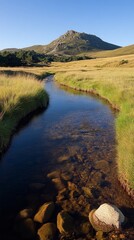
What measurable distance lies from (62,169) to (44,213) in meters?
3.27

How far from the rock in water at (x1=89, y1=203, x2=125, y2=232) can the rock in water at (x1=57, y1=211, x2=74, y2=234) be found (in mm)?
608

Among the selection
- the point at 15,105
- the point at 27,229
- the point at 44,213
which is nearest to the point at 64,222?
the point at 44,213

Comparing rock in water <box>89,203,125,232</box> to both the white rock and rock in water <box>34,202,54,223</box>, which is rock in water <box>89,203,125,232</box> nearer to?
the white rock

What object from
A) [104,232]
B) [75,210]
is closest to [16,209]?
[75,210]

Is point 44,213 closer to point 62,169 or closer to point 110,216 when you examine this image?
point 110,216

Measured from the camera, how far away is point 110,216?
7375 millimetres

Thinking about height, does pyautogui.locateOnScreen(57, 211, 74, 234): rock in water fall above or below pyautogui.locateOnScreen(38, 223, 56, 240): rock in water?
above

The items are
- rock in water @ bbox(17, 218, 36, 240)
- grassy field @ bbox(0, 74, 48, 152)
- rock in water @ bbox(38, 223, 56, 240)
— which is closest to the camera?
rock in water @ bbox(38, 223, 56, 240)

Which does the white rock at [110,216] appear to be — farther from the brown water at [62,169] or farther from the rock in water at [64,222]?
the rock in water at [64,222]

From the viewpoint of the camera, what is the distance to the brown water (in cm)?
852

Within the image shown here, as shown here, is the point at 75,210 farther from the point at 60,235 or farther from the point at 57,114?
the point at 57,114

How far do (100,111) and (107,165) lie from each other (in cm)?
1108

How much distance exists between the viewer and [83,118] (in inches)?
787

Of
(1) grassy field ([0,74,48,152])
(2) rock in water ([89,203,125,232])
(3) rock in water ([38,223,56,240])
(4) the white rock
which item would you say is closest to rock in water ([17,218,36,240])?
(3) rock in water ([38,223,56,240])
